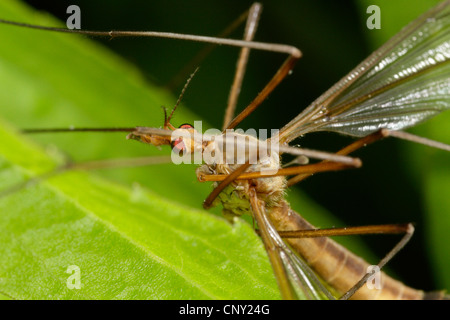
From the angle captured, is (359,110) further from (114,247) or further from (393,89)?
(114,247)

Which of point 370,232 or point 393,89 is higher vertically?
point 393,89

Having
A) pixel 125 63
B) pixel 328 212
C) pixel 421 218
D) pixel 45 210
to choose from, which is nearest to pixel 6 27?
pixel 125 63

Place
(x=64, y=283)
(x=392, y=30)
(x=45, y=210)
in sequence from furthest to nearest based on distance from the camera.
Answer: (x=392, y=30) → (x=45, y=210) → (x=64, y=283)

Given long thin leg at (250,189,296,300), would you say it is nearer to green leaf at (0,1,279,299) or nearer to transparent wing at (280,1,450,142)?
green leaf at (0,1,279,299)

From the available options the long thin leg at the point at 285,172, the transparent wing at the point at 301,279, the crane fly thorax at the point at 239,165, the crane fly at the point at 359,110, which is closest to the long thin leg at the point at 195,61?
the crane fly at the point at 359,110

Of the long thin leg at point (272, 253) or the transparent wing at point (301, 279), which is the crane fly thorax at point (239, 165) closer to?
the long thin leg at point (272, 253)

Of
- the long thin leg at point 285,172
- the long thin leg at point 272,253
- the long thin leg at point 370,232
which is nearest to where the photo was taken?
the long thin leg at point 272,253

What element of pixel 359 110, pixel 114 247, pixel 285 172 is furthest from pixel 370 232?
pixel 114 247
